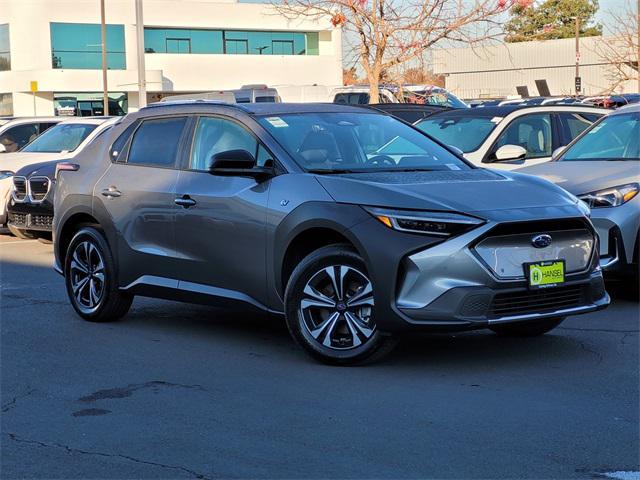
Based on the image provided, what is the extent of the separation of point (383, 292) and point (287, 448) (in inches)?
64.1

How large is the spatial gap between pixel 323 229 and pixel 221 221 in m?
0.98

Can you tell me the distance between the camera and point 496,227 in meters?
6.73

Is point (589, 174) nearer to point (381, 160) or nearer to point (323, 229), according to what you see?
point (381, 160)

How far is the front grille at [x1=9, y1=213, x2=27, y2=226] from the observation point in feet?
48.6

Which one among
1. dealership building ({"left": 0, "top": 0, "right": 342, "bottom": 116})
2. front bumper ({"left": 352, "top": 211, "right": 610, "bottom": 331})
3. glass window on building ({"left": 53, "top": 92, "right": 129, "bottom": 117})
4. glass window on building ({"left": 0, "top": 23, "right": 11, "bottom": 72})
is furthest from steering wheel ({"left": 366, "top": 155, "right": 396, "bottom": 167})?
glass window on building ({"left": 0, "top": 23, "right": 11, "bottom": 72})

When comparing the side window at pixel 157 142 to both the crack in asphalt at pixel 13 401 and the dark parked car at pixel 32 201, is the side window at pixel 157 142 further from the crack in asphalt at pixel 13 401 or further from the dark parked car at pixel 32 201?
the dark parked car at pixel 32 201

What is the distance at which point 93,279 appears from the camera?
356 inches

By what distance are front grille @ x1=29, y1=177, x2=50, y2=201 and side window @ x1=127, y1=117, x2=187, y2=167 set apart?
603 cm

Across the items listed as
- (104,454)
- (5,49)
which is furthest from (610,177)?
(5,49)

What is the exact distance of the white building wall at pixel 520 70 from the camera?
233 ft

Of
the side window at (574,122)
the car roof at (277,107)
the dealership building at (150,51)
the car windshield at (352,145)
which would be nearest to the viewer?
the car windshield at (352,145)

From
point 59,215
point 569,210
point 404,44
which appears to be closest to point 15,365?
point 59,215

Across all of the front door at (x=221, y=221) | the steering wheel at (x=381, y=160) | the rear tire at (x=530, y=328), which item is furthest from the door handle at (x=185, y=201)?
the rear tire at (x=530, y=328)

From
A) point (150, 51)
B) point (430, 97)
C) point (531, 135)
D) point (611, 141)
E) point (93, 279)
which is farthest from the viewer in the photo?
point (150, 51)
